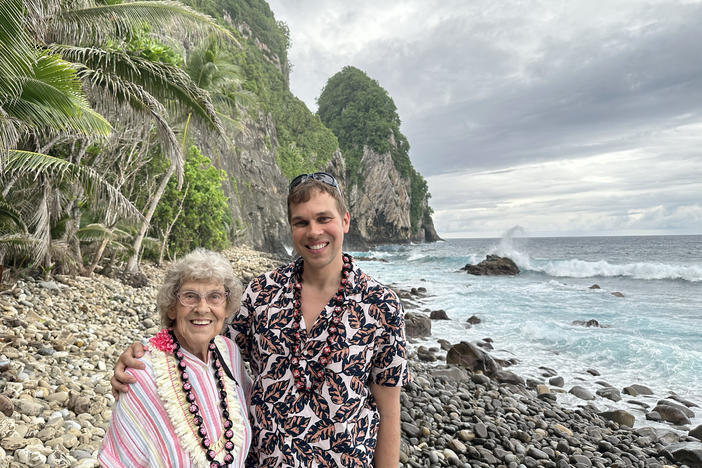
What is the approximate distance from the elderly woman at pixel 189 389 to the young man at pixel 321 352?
0.31 feet

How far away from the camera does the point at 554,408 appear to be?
277 inches

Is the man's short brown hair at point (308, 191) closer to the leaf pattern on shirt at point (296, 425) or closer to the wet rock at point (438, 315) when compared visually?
the leaf pattern on shirt at point (296, 425)

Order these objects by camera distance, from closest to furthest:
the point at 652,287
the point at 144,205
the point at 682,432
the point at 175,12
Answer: the point at 682,432
the point at 175,12
the point at 144,205
the point at 652,287

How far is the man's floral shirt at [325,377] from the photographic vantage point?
1692mm

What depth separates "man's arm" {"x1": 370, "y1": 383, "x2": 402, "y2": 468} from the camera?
6.05 ft

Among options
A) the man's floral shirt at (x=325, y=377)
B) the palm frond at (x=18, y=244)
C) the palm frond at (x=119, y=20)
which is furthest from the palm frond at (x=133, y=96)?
the man's floral shirt at (x=325, y=377)

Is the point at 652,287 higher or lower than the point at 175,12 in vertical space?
lower

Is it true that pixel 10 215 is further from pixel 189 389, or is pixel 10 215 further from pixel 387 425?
pixel 387 425

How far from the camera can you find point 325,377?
5.60 feet

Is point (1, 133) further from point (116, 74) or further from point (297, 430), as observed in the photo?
point (297, 430)

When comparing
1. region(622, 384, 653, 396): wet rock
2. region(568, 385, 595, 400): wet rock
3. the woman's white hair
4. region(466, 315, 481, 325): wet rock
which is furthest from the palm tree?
region(622, 384, 653, 396): wet rock

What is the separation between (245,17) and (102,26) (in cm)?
4817

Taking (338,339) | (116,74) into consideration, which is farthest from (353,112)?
(338,339)

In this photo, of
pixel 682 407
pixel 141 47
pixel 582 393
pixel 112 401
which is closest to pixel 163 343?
pixel 112 401
